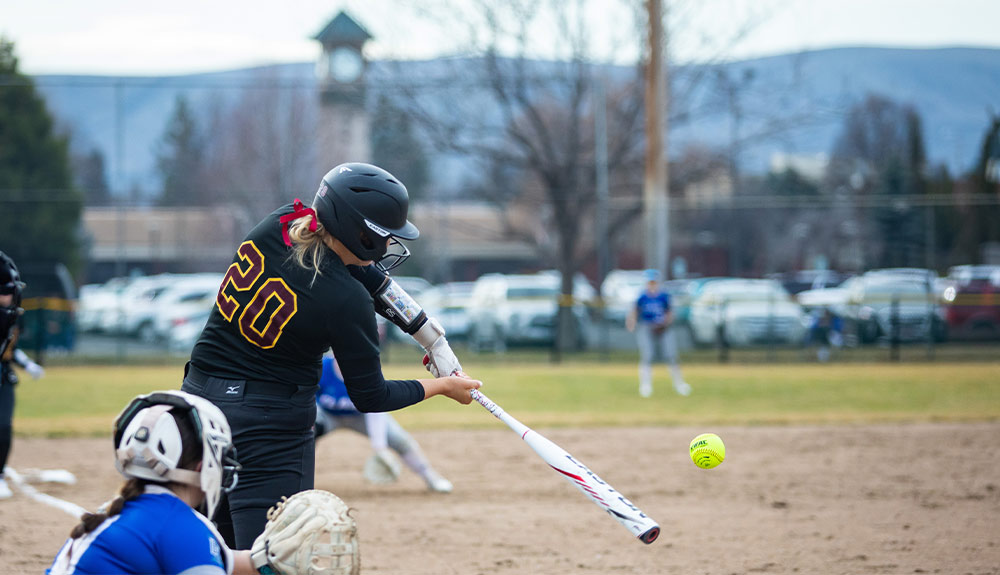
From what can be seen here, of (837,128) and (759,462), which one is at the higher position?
(837,128)

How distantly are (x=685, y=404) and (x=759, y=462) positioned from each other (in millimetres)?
5421

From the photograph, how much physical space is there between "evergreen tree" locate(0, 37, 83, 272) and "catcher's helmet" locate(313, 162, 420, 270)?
23182 millimetres

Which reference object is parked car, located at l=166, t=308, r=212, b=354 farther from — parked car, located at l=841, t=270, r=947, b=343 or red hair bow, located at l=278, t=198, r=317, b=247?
red hair bow, located at l=278, t=198, r=317, b=247

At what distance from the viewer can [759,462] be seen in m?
10.1

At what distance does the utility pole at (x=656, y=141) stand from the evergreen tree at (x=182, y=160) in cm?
1327

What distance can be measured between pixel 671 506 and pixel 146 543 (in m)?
5.70

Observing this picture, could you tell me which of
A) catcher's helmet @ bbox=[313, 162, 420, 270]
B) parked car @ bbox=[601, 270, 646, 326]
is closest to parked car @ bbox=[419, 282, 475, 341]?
parked car @ bbox=[601, 270, 646, 326]

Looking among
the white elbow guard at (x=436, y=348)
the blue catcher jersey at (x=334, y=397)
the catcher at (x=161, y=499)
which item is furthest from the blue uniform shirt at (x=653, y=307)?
the catcher at (x=161, y=499)

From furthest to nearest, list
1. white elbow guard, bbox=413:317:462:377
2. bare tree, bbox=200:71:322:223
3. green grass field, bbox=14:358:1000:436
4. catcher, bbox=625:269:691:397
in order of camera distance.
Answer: bare tree, bbox=200:71:322:223 → catcher, bbox=625:269:691:397 → green grass field, bbox=14:358:1000:436 → white elbow guard, bbox=413:317:462:377

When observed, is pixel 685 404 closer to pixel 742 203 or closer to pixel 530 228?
pixel 742 203

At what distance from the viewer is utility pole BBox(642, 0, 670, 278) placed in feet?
74.1

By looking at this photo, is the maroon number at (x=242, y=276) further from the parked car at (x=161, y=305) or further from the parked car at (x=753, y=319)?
the parked car at (x=161, y=305)

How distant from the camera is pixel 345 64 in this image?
29.7 metres


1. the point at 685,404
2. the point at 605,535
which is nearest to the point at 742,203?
the point at 685,404
